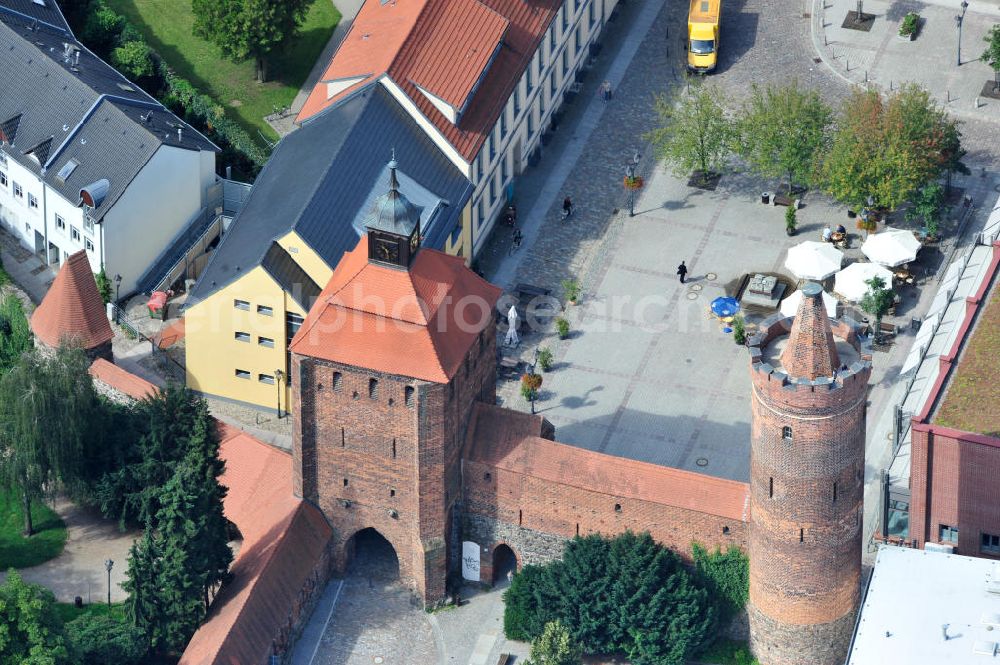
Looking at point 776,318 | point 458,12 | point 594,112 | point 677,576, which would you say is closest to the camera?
point 776,318

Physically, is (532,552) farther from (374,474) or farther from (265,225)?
(265,225)

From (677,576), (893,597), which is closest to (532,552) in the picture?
(677,576)

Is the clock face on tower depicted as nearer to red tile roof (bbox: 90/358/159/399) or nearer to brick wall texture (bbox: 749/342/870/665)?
brick wall texture (bbox: 749/342/870/665)

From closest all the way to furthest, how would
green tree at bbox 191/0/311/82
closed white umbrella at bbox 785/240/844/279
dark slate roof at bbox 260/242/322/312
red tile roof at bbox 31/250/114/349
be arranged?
1. dark slate roof at bbox 260/242/322/312
2. red tile roof at bbox 31/250/114/349
3. closed white umbrella at bbox 785/240/844/279
4. green tree at bbox 191/0/311/82

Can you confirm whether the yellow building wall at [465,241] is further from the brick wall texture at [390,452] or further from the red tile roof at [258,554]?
the red tile roof at [258,554]

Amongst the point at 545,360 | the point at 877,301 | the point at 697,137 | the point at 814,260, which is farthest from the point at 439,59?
the point at 877,301

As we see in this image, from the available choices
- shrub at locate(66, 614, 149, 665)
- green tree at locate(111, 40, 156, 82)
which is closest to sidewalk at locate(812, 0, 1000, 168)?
green tree at locate(111, 40, 156, 82)

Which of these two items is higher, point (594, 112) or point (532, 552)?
point (594, 112)
